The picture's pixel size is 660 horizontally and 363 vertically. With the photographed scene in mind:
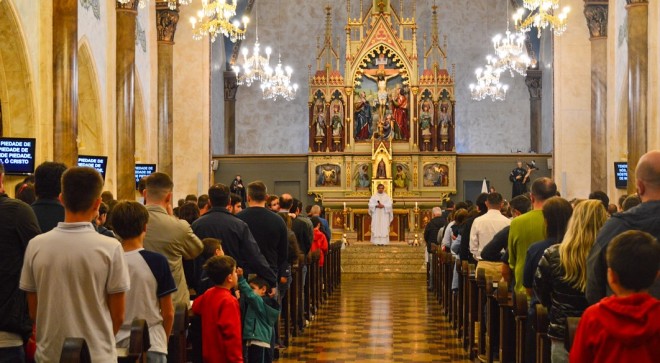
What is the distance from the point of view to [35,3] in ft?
49.9

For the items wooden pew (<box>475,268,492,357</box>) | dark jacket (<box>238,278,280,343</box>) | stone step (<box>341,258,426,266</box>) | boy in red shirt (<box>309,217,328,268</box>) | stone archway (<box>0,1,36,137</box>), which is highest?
stone archway (<box>0,1,36,137</box>)

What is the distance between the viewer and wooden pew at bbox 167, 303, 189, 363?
20.2 feet

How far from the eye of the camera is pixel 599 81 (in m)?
24.9

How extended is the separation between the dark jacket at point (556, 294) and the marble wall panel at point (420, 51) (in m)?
28.2

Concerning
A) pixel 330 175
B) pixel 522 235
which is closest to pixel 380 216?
pixel 330 175

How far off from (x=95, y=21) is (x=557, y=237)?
14222mm

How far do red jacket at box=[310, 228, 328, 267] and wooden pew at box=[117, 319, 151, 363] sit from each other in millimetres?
10310

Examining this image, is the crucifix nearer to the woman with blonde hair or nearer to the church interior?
the church interior

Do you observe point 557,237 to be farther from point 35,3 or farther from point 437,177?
point 437,177

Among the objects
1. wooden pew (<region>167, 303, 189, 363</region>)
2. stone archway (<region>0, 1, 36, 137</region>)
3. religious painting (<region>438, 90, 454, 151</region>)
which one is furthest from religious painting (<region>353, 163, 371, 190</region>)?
wooden pew (<region>167, 303, 189, 363</region>)

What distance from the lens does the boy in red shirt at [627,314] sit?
12.9ft

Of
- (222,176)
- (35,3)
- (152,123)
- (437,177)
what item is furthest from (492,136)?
(35,3)

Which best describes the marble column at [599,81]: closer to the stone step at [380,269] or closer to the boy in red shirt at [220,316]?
the stone step at [380,269]

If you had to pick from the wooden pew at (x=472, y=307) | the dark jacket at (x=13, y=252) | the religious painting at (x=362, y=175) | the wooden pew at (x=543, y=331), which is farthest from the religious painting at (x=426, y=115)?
the dark jacket at (x=13, y=252)
